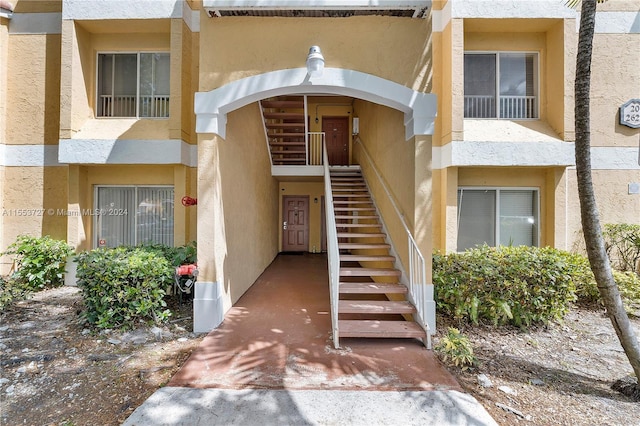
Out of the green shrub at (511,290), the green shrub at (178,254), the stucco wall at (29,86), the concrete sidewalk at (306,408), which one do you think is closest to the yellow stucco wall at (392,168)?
the green shrub at (511,290)

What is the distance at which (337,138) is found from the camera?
10867 mm

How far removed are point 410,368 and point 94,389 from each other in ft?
11.1

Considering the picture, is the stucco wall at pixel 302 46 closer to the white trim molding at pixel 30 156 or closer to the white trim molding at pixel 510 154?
the white trim molding at pixel 510 154

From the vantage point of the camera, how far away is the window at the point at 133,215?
6.67 m

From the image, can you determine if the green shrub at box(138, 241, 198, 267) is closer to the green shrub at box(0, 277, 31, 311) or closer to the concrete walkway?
the concrete walkway

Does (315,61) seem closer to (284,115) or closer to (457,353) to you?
(284,115)

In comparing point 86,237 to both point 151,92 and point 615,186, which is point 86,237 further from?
point 615,186

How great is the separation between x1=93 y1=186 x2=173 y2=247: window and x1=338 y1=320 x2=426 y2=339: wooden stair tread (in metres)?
4.87

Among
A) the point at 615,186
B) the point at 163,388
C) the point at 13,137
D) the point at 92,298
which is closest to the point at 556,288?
the point at 615,186

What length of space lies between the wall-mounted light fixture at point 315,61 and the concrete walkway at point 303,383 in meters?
3.69

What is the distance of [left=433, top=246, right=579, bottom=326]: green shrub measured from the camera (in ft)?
14.0

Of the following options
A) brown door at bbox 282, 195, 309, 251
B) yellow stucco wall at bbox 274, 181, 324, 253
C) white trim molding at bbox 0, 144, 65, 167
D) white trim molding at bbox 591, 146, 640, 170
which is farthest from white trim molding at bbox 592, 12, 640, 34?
white trim molding at bbox 0, 144, 65, 167

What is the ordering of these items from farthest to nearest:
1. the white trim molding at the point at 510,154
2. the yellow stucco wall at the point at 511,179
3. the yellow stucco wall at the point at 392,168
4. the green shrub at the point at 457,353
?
the yellow stucco wall at the point at 511,179
the white trim molding at the point at 510,154
the yellow stucco wall at the point at 392,168
the green shrub at the point at 457,353

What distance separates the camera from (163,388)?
2.85 meters
